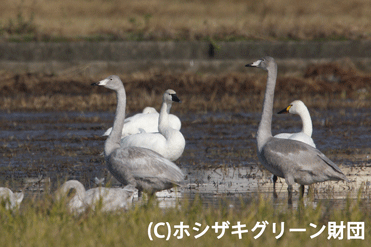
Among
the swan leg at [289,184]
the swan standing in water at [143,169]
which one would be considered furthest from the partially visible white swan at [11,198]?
the swan leg at [289,184]

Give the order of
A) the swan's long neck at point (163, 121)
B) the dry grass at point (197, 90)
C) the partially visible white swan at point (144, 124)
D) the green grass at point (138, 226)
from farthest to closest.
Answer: the dry grass at point (197, 90) < the partially visible white swan at point (144, 124) < the swan's long neck at point (163, 121) < the green grass at point (138, 226)

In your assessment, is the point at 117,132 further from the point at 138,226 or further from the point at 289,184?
the point at 138,226

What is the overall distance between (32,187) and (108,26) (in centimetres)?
1292

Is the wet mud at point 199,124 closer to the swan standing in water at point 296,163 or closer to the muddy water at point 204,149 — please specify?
the muddy water at point 204,149

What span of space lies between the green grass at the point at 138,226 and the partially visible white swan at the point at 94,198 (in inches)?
4.8

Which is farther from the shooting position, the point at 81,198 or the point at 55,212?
the point at 81,198

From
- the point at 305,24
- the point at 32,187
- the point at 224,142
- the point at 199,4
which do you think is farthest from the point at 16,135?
the point at 199,4

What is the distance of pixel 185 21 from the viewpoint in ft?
64.8

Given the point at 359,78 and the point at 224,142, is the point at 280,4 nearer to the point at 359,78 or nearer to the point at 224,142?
the point at 359,78

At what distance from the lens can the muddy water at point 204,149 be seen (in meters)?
6.99

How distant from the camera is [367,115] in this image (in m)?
12.3

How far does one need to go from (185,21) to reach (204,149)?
10.9 meters

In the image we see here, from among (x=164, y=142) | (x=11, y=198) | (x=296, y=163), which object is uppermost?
Result: (x=164, y=142)

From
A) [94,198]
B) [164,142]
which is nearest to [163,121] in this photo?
[164,142]
